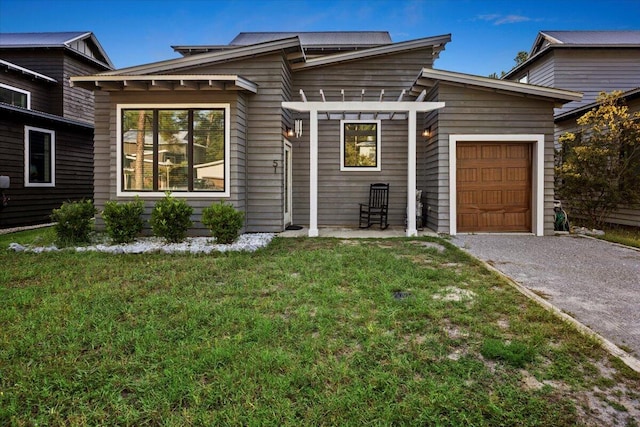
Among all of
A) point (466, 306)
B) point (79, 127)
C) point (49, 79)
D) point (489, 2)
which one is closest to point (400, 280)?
point (466, 306)

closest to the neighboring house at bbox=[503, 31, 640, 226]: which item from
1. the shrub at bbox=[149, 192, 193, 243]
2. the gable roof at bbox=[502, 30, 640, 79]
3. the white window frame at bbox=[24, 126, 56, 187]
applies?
the gable roof at bbox=[502, 30, 640, 79]

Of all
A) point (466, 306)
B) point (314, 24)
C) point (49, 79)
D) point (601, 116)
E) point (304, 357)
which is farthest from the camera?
point (314, 24)

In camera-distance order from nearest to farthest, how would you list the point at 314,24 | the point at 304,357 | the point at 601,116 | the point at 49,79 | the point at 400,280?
the point at 304,357
the point at 400,280
the point at 601,116
the point at 49,79
the point at 314,24

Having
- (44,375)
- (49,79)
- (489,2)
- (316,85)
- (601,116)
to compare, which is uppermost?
(489,2)

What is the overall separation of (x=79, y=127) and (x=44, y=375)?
33.1ft

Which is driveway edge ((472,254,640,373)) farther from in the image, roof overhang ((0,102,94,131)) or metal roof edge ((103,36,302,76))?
roof overhang ((0,102,94,131))

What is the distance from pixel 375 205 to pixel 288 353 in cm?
653

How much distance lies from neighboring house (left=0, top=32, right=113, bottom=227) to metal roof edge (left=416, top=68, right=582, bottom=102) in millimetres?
9089

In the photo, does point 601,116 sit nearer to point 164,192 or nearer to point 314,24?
point 164,192

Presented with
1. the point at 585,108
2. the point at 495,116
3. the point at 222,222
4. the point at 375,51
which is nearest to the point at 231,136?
the point at 222,222

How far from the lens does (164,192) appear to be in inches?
269

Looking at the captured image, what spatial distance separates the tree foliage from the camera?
25.0 feet

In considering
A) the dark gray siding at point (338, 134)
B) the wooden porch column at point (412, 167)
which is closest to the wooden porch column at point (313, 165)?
the dark gray siding at point (338, 134)

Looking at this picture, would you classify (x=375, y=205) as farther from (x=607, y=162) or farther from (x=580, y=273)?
(x=607, y=162)
